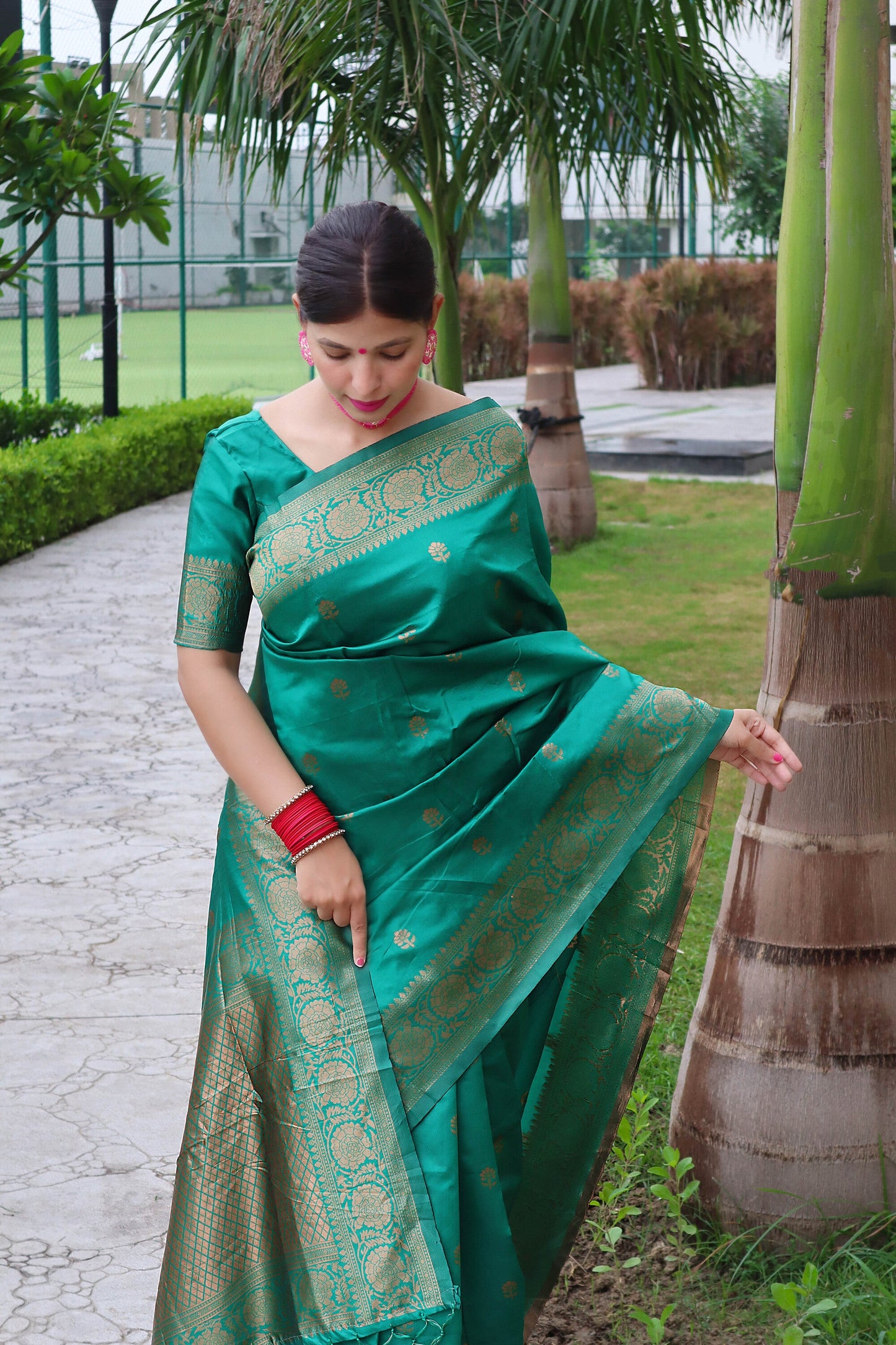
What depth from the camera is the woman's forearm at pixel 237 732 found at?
1.74 metres

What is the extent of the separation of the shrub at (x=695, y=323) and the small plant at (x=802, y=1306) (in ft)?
61.3

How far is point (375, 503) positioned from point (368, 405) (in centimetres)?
11

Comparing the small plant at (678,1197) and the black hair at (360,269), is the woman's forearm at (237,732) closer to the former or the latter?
the black hair at (360,269)

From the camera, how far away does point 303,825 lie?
5.66ft

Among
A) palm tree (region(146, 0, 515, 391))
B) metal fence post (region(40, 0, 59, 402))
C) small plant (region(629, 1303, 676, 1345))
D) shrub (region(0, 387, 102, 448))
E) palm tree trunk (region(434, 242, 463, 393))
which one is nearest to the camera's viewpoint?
small plant (region(629, 1303, 676, 1345))

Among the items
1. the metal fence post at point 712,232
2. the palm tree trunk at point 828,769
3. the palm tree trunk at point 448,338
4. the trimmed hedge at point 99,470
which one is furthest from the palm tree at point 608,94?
the metal fence post at point 712,232

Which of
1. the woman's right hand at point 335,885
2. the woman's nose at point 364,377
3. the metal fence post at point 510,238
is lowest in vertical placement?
the woman's right hand at point 335,885

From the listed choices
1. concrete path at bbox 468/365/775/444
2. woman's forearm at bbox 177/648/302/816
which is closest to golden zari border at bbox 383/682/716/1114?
woman's forearm at bbox 177/648/302/816

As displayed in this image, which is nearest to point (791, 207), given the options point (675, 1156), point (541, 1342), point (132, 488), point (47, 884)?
point (675, 1156)

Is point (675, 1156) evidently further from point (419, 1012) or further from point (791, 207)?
point (791, 207)

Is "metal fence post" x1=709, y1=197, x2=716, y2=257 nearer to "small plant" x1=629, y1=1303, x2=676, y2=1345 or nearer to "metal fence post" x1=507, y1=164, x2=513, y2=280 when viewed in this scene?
"metal fence post" x1=507, y1=164, x2=513, y2=280

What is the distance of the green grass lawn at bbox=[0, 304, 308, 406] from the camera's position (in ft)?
58.1

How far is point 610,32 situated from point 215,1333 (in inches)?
190

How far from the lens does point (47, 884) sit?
4230mm
